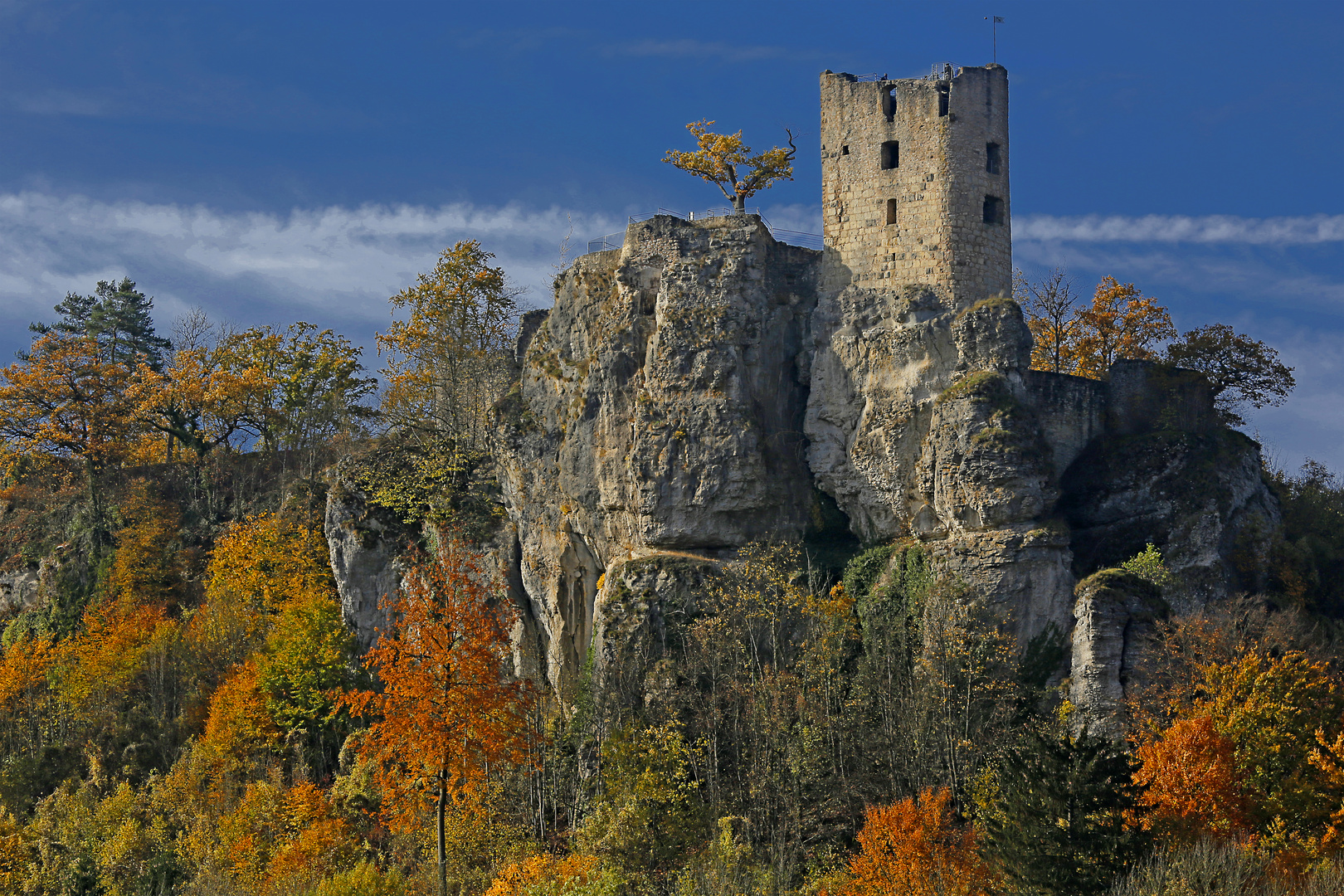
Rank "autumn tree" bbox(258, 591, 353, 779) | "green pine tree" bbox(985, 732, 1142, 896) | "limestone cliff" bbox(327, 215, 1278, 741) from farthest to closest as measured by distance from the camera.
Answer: "autumn tree" bbox(258, 591, 353, 779) < "limestone cliff" bbox(327, 215, 1278, 741) < "green pine tree" bbox(985, 732, 1142, 896)

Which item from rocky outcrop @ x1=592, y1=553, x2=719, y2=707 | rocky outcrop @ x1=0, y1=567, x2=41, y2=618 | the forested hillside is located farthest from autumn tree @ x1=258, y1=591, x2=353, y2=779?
rocky outcrop @ x1=0, y1=567, x2=41, y2=618

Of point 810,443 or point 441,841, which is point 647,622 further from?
point 441,841

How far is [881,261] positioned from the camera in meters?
41.0

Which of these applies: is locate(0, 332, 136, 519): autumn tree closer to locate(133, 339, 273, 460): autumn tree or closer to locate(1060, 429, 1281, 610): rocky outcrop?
locate(133, 339, 273, 460): autumn tree

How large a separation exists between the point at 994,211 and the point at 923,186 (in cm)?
237

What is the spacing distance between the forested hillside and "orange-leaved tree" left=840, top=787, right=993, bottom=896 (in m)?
0.09

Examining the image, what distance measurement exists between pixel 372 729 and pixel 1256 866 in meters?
17.8

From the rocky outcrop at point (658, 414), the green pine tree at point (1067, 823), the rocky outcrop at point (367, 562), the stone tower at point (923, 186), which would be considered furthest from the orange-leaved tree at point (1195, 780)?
the rocky outcrop at point (367, 562)

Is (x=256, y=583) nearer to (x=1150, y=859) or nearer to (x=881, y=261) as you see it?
(x=881, y=261)

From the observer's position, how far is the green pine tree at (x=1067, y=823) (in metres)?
25.7

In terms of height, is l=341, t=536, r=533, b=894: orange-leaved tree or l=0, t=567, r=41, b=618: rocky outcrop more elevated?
l=0, t=567, r=41, b=618: rocky outcrop

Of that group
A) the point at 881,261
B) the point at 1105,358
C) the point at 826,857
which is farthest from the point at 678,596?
the point at 1105,358

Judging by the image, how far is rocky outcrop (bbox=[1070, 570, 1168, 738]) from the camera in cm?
3425

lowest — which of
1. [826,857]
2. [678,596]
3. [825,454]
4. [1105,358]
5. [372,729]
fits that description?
[826,857]
